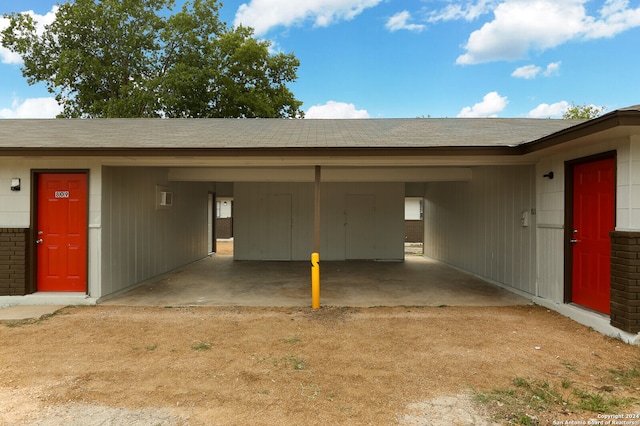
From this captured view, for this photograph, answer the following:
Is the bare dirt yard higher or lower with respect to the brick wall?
lower

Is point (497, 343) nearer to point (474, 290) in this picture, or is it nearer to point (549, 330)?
point (549, 330)

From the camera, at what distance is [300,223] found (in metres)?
11.6

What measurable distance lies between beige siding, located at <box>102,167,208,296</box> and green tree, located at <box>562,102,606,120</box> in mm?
27578

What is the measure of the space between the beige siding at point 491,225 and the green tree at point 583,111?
2198 centimetres

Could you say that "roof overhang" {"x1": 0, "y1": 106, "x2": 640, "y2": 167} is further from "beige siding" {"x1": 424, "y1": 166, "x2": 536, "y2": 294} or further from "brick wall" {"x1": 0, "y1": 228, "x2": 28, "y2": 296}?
"brick wall" {"x1": 0, "y1": 228, "x2": 28, "y2": 296}

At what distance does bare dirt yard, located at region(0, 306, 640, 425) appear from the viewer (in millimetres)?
2740

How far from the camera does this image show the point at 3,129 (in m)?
7.43

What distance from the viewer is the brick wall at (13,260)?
597cm

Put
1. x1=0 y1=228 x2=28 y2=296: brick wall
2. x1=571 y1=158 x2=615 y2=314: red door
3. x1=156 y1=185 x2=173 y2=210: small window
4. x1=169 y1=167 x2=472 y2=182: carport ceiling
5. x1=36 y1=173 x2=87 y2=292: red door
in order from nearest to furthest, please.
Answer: x1=571 y1=158 x2=615 y2=314: red door → x1=0 y1=228 x2=28 y2=296: brick wall → x1=36 y1=173 x2=87 y2=292: red door → x1=169 y1=167 x2=472 y2=182: carport ceiling → x1=156 y1=185 x2=173 y2=210: small window

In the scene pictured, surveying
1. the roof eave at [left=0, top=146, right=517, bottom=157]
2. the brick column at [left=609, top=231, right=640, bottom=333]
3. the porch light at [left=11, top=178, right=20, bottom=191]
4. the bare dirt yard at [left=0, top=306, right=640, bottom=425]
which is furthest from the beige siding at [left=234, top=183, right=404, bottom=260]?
the brick column at [left=609, top=231, right=640, bottom=333]

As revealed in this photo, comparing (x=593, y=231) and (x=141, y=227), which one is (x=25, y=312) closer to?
(x=141, y=227)

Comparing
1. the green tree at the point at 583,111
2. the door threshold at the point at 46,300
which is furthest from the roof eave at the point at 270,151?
the green tree at the point at 583,111

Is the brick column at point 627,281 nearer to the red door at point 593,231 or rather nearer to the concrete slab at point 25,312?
the red door at point 593,231

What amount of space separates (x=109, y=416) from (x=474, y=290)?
640 cm
